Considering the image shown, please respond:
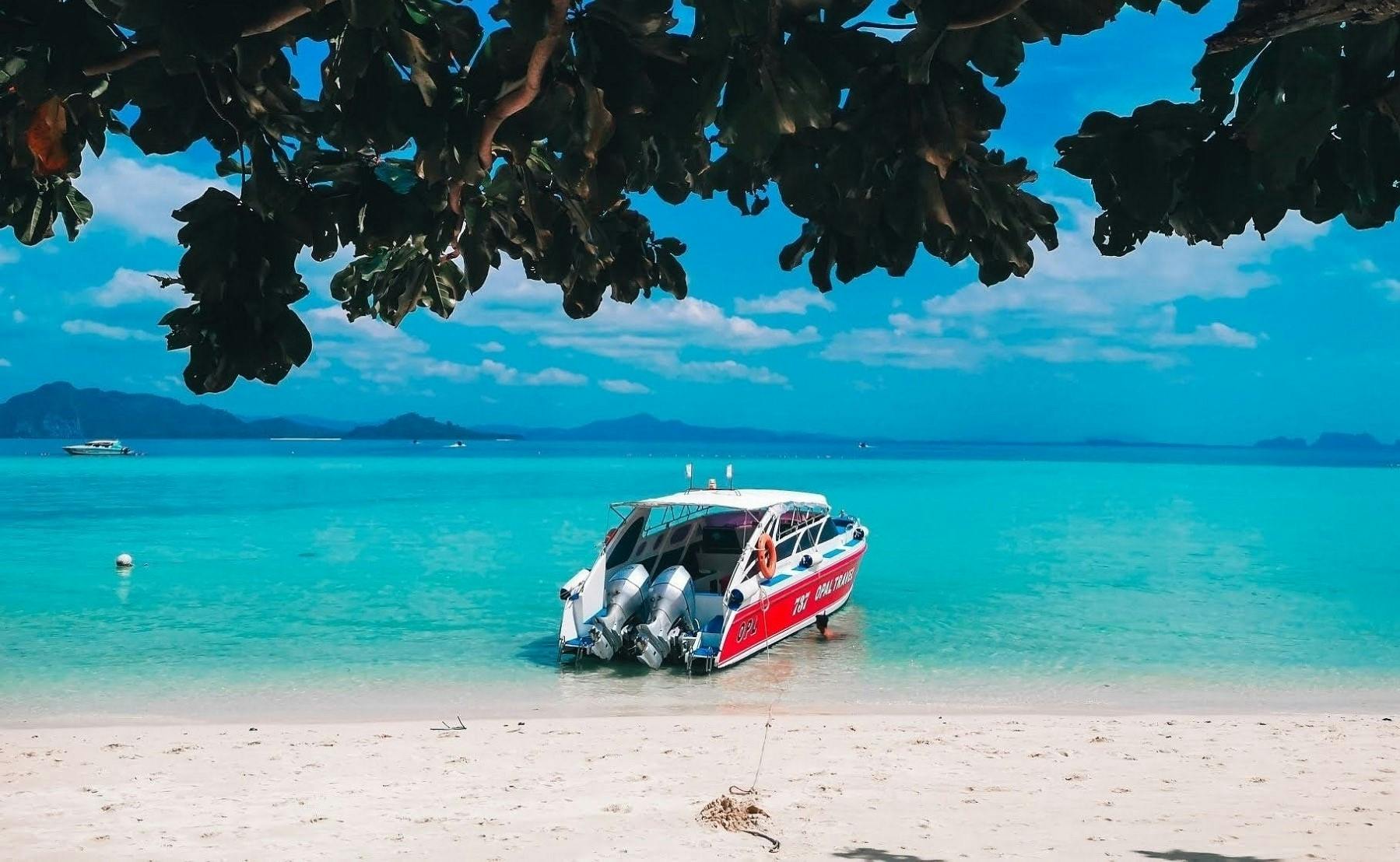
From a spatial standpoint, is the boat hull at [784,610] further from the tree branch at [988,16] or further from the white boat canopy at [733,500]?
the tree branch at [988,16]

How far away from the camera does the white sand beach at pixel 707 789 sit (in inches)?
278

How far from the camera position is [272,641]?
1794 centimetres

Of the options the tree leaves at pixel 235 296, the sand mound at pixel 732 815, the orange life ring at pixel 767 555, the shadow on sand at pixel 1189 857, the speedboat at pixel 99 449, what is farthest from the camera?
the speedboat at pixel 99 449

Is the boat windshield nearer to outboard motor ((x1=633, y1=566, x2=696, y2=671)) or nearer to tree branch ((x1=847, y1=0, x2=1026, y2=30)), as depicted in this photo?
outboard motor ((x1=633, y1=566, x2=696, y2=671))

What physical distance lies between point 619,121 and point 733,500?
14325mm

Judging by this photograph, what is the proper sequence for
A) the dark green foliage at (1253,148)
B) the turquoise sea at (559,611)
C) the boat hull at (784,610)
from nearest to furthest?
the dark green foliage at (1253,148) < the turquoise sea at (559,611) < the boat hull at (784,610)

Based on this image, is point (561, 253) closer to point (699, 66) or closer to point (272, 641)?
point (699, 66)

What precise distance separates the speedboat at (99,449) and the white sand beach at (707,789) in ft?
337

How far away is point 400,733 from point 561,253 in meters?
9.10

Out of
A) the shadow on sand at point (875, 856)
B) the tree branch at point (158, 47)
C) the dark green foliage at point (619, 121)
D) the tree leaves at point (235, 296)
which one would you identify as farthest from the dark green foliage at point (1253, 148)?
the shadow on sand at point (875, 856)

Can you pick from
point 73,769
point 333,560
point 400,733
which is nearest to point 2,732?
point 73,769

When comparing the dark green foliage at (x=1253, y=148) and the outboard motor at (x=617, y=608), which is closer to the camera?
the dark green foliage at (x=1253, y=148)

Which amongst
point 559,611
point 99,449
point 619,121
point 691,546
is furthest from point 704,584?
point 99,449

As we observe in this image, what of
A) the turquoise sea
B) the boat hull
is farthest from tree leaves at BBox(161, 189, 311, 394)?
the boat hull
